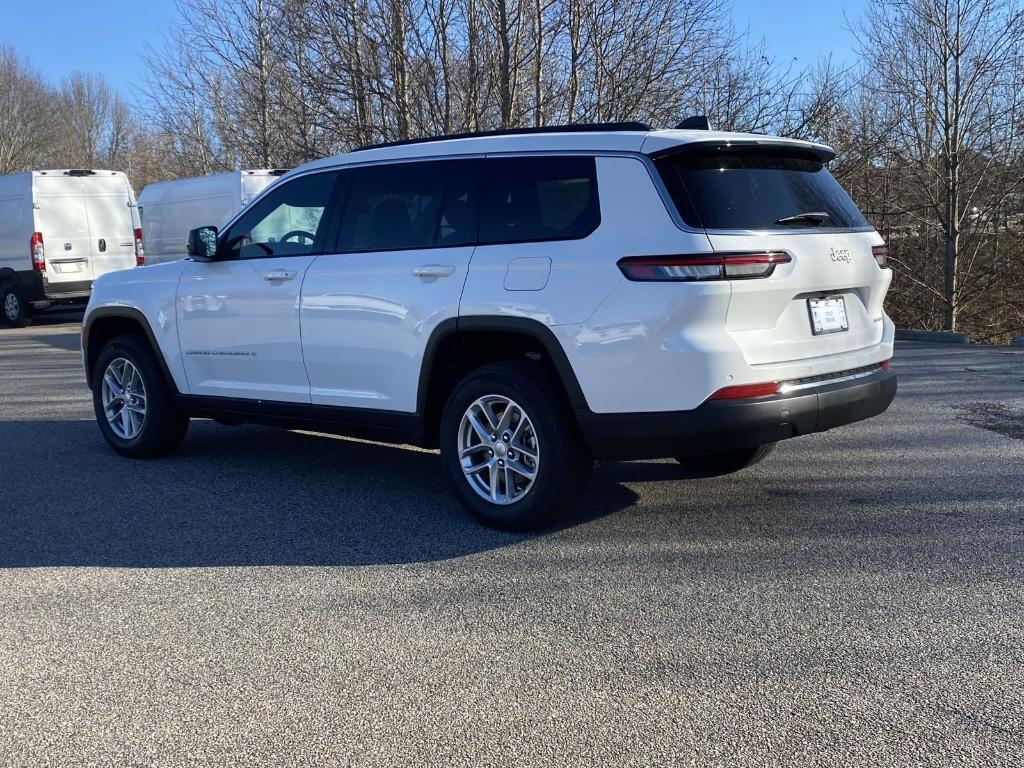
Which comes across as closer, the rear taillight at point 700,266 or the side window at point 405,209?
the rear taillight at point 700,266

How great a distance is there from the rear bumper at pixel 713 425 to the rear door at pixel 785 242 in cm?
20

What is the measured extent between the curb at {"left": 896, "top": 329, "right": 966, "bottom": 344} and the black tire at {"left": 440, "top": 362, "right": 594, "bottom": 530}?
1076 cm

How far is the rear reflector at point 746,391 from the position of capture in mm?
4484

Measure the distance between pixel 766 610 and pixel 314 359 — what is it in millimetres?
2983

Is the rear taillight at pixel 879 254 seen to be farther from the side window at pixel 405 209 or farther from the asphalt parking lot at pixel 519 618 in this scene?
the side window at pixel 405 209

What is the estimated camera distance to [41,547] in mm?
5059

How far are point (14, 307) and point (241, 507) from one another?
15653 millimetres

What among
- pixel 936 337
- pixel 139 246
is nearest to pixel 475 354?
pixel 936 337

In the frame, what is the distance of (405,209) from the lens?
559 cm

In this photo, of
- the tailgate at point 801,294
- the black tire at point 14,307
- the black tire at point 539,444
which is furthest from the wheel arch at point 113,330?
the black tire at point 14,307

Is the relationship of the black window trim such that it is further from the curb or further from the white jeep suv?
the curb

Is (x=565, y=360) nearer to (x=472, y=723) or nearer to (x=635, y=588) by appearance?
(x=635, y=588)

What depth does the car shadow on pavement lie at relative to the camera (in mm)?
4910

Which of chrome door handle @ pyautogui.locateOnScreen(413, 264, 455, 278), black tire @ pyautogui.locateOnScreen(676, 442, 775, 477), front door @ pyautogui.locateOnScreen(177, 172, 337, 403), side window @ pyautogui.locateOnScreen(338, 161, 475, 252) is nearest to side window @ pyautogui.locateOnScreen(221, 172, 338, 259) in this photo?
front door @ pyautogui.locateOnScreen(177, 172, 337, 403)
